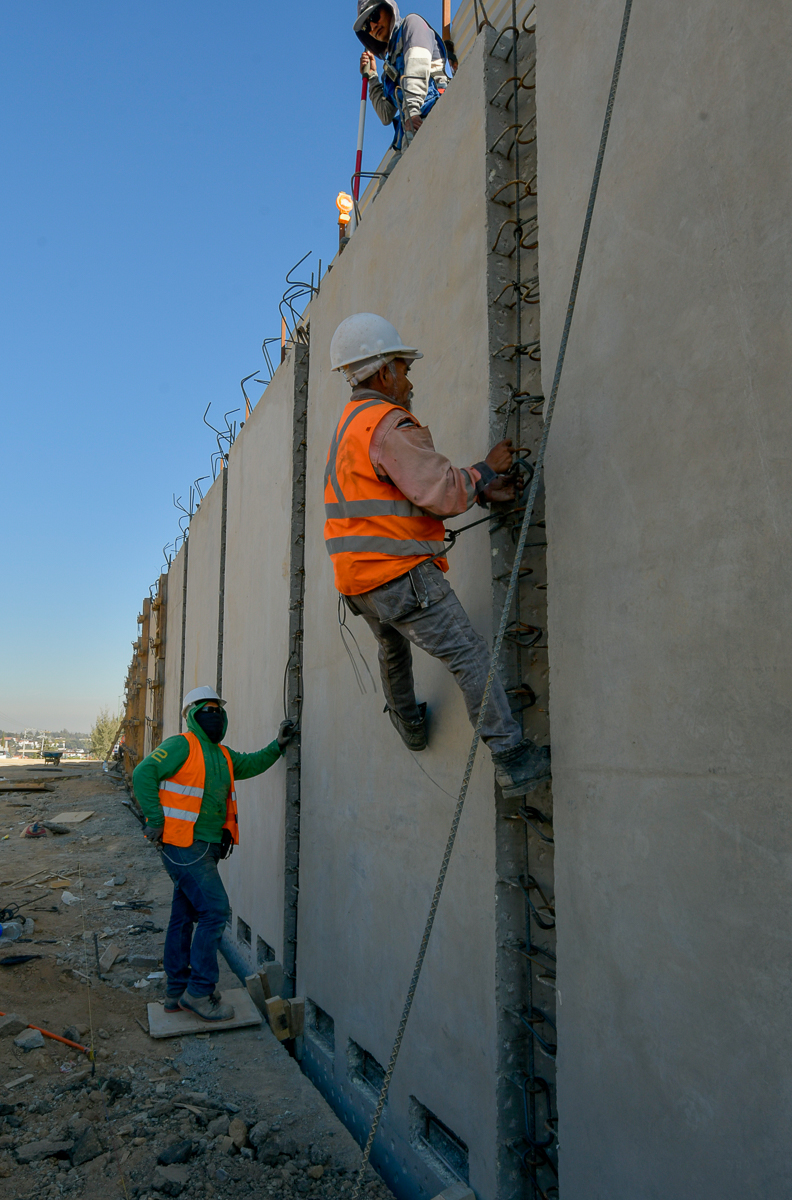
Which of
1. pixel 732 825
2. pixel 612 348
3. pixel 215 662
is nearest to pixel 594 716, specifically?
pixel 732 825

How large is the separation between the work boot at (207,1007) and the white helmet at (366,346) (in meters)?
4.45

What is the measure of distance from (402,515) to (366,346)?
2.35ft

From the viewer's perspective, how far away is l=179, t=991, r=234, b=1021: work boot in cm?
545

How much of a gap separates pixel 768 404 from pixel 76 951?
712 centimetres

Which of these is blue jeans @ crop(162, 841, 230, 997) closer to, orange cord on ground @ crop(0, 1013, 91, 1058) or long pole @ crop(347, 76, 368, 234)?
orange cord on ground @ crop(0, 1013, 91, 1058)

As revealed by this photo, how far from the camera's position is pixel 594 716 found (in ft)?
8.26

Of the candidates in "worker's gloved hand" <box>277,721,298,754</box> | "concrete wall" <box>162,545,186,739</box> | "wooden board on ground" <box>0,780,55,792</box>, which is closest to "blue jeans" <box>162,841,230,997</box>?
"worker's gloved hand" <box>277,721,298,754</box>

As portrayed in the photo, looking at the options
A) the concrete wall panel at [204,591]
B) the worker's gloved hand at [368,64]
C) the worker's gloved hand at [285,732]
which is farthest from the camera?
the concrete wall panel at [204,591]

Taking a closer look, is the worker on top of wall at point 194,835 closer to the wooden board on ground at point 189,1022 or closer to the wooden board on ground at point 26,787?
the wooden board on ground at point 189,1022

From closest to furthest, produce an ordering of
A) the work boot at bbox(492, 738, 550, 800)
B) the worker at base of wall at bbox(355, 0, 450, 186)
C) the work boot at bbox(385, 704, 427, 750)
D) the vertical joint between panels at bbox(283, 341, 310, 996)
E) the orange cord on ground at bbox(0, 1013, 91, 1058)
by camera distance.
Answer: the work boot at bbox(492, 738, 550, 800) → the work boot at bbox(385, 704, 427, 750) → the orange cord on ground at bbox(0, 1013, 91, 1058) → the worker at base of wall at bbox(355, 0, 450, 186) → the vertical joint between panels at bbox(283, 341, 310, 996)

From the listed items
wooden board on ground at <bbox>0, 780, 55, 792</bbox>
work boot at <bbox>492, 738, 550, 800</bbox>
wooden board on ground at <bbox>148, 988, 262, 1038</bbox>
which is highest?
work boot at <bbox>492, 738, 550, 800</bbox>

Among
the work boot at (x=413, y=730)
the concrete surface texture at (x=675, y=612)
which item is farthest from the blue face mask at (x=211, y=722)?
the concrete surface texture at (x=675, y=612)

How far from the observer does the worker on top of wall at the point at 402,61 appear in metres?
5.38

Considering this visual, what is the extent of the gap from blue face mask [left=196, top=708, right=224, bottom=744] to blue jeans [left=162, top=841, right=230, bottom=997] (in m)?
0.78
